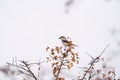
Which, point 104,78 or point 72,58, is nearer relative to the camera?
point 72,58

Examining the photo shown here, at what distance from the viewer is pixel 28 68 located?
5.65 meters

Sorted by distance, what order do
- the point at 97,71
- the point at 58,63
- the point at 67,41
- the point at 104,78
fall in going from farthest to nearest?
the point at 104,78 < the point at 97,71 < the point at 58,63 < the point at 67,41

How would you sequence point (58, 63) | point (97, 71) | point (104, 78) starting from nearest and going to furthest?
point (58, 63), point (97, 71), point (104, 78)

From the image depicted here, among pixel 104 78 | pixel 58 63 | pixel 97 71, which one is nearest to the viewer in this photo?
pixel 58 63

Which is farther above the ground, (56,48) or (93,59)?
(56,48)

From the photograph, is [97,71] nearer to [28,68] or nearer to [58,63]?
[58,63]

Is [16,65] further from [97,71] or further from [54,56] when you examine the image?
[97,71]

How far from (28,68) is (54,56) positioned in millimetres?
895

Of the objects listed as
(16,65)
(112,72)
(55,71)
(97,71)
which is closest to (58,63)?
(55,71)

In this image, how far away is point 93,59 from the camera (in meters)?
5.19

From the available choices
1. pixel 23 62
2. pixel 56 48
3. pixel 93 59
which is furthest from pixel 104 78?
pixel 23 62

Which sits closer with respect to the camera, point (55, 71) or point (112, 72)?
point (55, 71)

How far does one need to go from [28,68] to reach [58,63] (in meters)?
0.90

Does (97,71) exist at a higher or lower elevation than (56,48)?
lower
